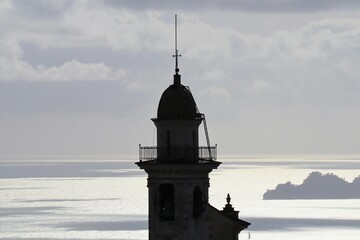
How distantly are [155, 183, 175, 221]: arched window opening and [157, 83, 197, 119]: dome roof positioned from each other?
2.98 metres

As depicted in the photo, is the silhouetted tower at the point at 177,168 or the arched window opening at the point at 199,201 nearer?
the silhouetted tower at the point at 177,168

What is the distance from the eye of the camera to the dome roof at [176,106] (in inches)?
2127

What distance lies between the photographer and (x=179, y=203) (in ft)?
178

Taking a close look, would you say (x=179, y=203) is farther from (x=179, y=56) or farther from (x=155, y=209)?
(x=179, y=56)

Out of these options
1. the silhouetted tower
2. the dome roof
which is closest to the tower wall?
the silhouetted tower

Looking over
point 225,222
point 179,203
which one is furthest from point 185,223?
point 225,222

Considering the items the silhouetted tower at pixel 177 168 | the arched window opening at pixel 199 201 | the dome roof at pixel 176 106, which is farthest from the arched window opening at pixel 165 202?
the dome roof at pixel 176 106

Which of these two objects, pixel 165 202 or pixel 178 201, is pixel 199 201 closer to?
pixel 178 201

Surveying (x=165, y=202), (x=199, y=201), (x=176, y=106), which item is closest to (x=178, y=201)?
(x=165, y=202)

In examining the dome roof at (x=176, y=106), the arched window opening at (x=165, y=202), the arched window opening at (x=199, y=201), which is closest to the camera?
the dome roof at (x=176, y=106)

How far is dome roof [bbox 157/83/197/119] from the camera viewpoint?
54.0 metres

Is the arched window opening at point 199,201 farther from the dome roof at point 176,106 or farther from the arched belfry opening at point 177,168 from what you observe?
the dome roof at point 176,106

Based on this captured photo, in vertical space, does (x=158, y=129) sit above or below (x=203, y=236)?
above

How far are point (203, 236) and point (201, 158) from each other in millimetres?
3319
